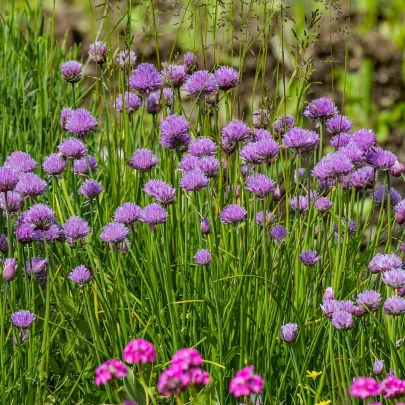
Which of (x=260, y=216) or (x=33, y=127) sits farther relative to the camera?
(x=33, y=127)

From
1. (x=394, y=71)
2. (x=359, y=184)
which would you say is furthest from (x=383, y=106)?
(x=359, y=184)

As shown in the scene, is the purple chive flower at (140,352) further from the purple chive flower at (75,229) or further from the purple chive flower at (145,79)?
the purple chive flower at (145,79)

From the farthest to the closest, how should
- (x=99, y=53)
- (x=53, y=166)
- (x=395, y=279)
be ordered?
1. (x=99, y=53)
2. (x=53, y=166)
3. (x=395, y=279)

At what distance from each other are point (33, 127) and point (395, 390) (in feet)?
7.60

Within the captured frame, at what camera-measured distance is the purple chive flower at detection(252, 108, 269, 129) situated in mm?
2539

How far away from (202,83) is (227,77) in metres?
0.09

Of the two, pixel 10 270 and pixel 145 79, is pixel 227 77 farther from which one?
pixel 10 270

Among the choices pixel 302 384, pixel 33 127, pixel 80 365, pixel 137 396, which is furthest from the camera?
pixel 33 127

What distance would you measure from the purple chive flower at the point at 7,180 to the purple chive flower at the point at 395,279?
901 millimetres

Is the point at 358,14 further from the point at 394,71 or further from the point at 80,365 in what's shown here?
the point at 80,365

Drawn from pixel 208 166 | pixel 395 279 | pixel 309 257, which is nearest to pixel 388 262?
pixel 395 279

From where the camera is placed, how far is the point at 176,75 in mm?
2604

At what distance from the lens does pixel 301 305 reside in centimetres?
229

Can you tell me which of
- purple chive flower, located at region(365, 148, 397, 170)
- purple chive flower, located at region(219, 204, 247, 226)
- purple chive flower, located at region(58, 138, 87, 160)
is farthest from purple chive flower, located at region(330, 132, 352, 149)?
purple chive flower, located at region(58, 138, 87, 160)
